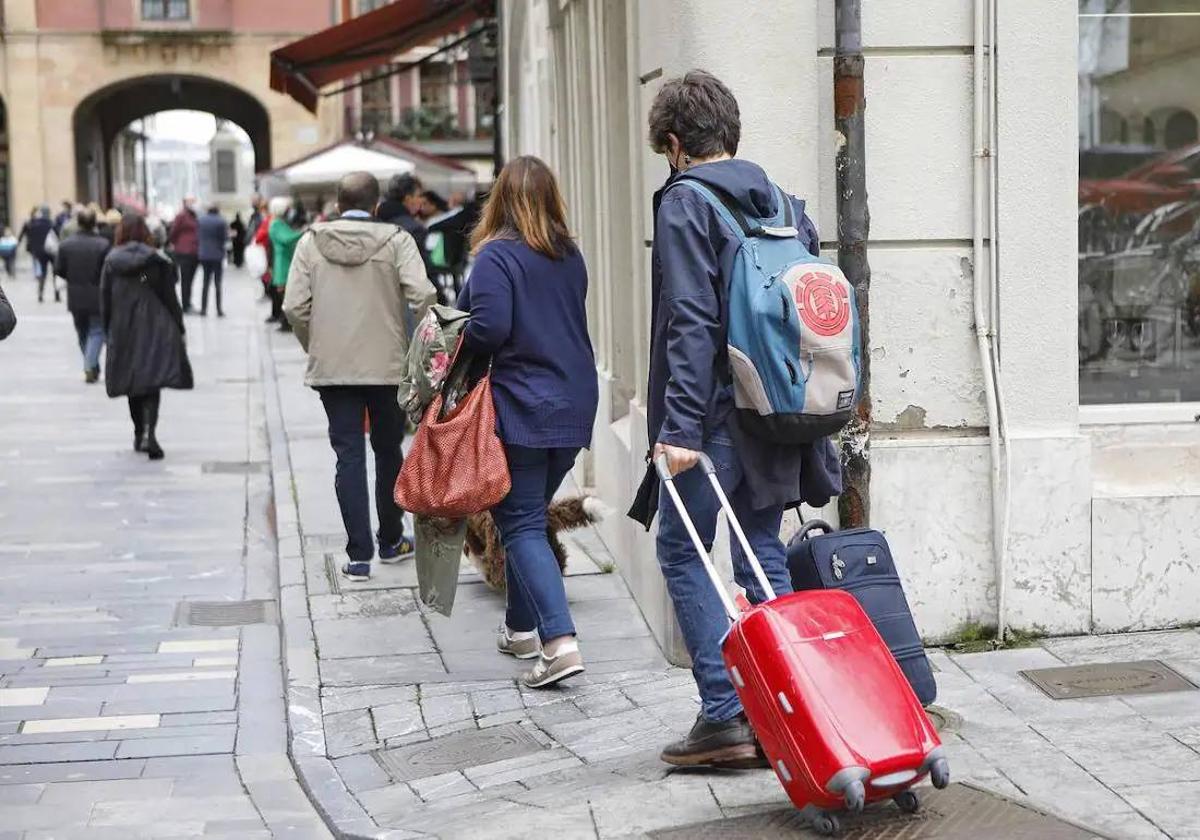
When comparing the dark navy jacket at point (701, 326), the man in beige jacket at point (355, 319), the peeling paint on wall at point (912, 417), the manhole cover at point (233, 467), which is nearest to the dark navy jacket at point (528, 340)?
the dark navy jacket at point (701, 326)

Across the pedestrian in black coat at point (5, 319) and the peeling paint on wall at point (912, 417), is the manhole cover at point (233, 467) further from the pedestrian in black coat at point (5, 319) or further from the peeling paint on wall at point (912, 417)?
the peeling paint on wall at point (912, 417)

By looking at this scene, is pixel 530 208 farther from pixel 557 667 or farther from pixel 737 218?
pixel 557 667

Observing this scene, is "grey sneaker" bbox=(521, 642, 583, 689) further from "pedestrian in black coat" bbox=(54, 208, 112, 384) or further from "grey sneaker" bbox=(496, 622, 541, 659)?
"pedestrian in black coat" bbox=(54, 208, 112, 384)

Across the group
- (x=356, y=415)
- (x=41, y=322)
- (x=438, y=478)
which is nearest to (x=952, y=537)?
(x=438, y=478)

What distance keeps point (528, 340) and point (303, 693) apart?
4.92ft

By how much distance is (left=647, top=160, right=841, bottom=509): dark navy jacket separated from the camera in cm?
477

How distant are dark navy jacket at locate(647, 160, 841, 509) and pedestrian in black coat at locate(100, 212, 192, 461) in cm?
833

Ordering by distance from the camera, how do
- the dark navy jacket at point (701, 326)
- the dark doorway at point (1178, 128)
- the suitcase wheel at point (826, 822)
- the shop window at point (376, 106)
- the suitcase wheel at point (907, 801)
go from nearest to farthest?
1. the suitcase wheel at point (826, 822)
2. the suitcase wheel at point (907, 801)
3. the dark navy jacket at point (701, 326)
4. the dark doorway at point (1178, 128)
5. the shop window at point (376, 106)

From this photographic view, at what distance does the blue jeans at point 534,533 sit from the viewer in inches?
243

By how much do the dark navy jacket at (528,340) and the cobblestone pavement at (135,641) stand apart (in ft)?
4.48

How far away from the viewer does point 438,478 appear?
20.1 feet

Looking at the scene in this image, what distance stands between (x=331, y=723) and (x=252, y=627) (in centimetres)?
191

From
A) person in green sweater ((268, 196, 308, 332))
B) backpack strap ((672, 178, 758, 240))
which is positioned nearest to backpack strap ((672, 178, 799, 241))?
backpack strap ((672, 178, 758, 240))

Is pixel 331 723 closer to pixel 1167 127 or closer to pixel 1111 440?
pixel 1111 440
